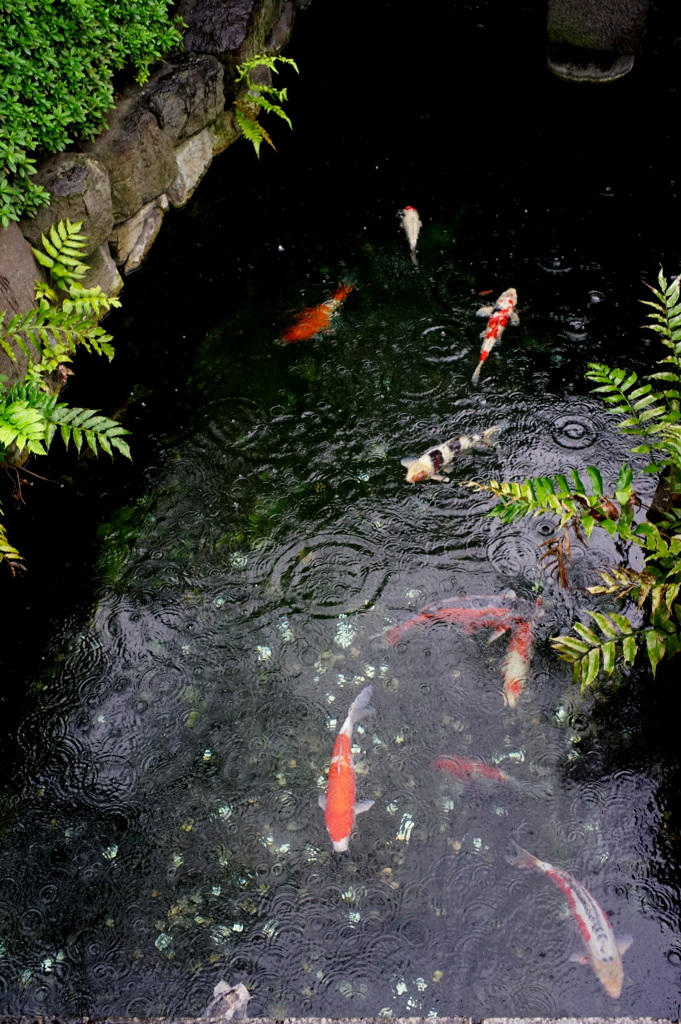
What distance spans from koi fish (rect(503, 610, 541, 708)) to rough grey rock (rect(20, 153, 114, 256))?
409 cm

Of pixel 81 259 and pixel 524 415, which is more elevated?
pixel 81 259

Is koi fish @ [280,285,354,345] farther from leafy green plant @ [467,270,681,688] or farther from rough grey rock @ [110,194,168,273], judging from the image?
leafy green plant @ [467,270,681,688]

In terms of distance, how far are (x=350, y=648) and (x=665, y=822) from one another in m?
1.84

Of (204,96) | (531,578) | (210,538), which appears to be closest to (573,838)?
(531,578)

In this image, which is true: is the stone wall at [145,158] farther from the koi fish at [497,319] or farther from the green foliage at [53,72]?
the koi fish at [497,319]

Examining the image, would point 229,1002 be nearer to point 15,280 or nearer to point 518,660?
point 518,660

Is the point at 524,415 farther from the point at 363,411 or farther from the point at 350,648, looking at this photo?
the point at 350,648

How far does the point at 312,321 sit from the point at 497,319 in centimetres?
147

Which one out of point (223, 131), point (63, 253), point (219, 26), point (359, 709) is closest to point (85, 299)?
point (63, 253)

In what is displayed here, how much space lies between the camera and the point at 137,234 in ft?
23.0

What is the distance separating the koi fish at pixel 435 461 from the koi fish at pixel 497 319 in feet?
2.28

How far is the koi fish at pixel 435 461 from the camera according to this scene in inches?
208

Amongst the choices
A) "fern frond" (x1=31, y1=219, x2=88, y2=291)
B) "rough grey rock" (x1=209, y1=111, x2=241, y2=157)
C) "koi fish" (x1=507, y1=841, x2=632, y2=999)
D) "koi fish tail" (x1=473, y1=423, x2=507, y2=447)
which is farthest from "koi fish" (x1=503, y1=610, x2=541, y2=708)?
"rough grey rock" (x1=209, y1=111, x2=241, y2=157)

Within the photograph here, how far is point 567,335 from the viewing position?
20.2 feet
